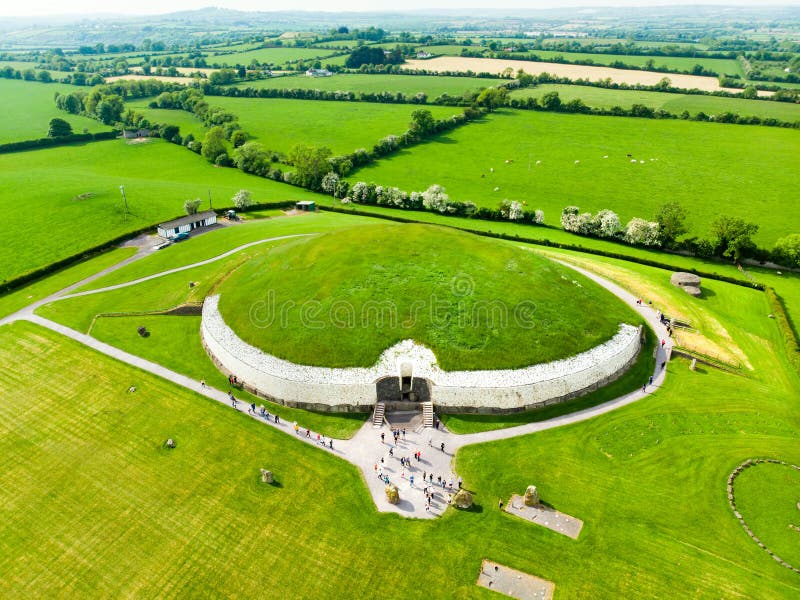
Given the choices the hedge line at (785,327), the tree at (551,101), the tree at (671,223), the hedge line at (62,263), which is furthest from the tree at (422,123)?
the hedge line at (785,327)

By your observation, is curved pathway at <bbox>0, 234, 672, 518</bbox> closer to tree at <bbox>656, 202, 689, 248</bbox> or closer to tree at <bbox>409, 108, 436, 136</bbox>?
tree at <bbox>656, 202, 689, 248</bbox>

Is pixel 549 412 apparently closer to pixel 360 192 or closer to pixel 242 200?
pixel 360 192

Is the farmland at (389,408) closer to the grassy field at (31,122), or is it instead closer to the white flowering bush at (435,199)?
the white flowering bush at (435,199)

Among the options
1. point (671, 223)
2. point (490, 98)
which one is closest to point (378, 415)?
point (671, 223)

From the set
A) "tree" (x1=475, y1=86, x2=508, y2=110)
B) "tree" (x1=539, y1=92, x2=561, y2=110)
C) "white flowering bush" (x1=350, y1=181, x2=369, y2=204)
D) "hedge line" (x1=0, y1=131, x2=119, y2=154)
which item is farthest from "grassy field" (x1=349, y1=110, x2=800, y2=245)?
"hedge line" (x1=0, y1=131, x2=119, y2=154)

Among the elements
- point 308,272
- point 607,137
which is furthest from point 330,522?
point 607,137
